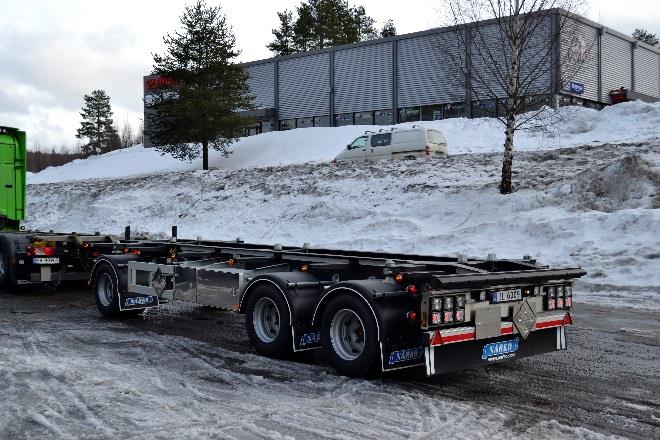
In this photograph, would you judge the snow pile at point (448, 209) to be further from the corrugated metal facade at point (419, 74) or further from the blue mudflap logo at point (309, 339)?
the corrugated metal facade at point (419, 74)

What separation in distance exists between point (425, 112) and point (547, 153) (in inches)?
825

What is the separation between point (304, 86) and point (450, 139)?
19.3 m

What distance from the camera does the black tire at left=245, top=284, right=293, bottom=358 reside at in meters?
6.86

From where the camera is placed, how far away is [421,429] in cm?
482

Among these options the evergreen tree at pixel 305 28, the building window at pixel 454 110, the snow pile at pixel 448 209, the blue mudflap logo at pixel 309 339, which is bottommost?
the blue mudflap logo at pixel 309 339

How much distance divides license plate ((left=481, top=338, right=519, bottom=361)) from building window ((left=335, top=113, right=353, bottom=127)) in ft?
140

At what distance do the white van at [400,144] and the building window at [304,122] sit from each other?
2094cm

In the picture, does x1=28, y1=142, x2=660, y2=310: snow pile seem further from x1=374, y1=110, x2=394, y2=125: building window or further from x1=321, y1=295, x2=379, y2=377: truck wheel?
x1=374, y1=110, x2=394, y2=125: building window

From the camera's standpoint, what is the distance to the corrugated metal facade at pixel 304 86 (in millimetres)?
49750

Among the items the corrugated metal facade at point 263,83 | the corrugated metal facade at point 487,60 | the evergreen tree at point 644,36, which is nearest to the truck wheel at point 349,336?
the corrugated metal facade at point 487,60

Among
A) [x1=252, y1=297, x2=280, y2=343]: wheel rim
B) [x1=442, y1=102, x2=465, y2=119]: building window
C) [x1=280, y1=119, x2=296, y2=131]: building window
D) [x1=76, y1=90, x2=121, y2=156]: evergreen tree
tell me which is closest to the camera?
[x1=252, y1=297, x2=280, y2=343]: wheel rim

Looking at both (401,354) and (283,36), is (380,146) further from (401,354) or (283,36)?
(283,36)

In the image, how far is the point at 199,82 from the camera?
3791cm

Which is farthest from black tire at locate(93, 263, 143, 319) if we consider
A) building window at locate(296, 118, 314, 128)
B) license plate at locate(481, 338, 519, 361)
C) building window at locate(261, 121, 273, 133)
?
building window at locate(261, 121, 273, 133)
